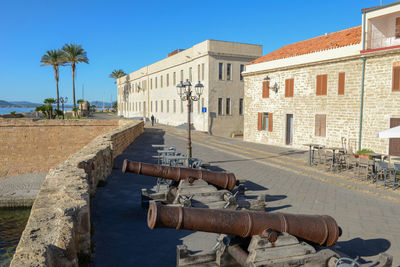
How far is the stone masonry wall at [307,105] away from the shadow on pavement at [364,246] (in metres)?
10.9

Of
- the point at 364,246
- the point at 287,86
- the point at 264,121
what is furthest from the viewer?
the point at 264,121

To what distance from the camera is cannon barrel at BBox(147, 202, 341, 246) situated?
11.0 ft

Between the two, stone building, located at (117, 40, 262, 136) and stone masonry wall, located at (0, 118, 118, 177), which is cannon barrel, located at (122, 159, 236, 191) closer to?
stone masonry wall, located at (0, 118, 118, 177)

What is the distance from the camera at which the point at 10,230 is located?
14.4 metres

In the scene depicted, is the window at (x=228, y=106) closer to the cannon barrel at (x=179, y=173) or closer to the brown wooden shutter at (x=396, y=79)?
the brown wooden shutter at (x=396, y=79)

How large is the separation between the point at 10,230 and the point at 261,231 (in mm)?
14552

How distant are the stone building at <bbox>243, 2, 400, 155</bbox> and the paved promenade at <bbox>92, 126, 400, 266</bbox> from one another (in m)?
3.68

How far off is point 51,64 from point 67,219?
5494cm

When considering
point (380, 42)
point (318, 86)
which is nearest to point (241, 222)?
point (380, 42)

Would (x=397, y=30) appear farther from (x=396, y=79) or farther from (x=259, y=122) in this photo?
(x=259, y=122)

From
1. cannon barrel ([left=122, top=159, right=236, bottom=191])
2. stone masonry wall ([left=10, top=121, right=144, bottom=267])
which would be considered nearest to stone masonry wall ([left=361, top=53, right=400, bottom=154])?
cannon barrel ([left=122, top=159, right=236, bottom=191])

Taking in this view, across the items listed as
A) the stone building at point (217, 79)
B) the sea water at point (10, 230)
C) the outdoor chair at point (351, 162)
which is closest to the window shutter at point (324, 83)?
the outdoor chair at point (351, 162)

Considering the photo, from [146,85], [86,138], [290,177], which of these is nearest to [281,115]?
[290,177]

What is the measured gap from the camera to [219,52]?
29.8 meters
